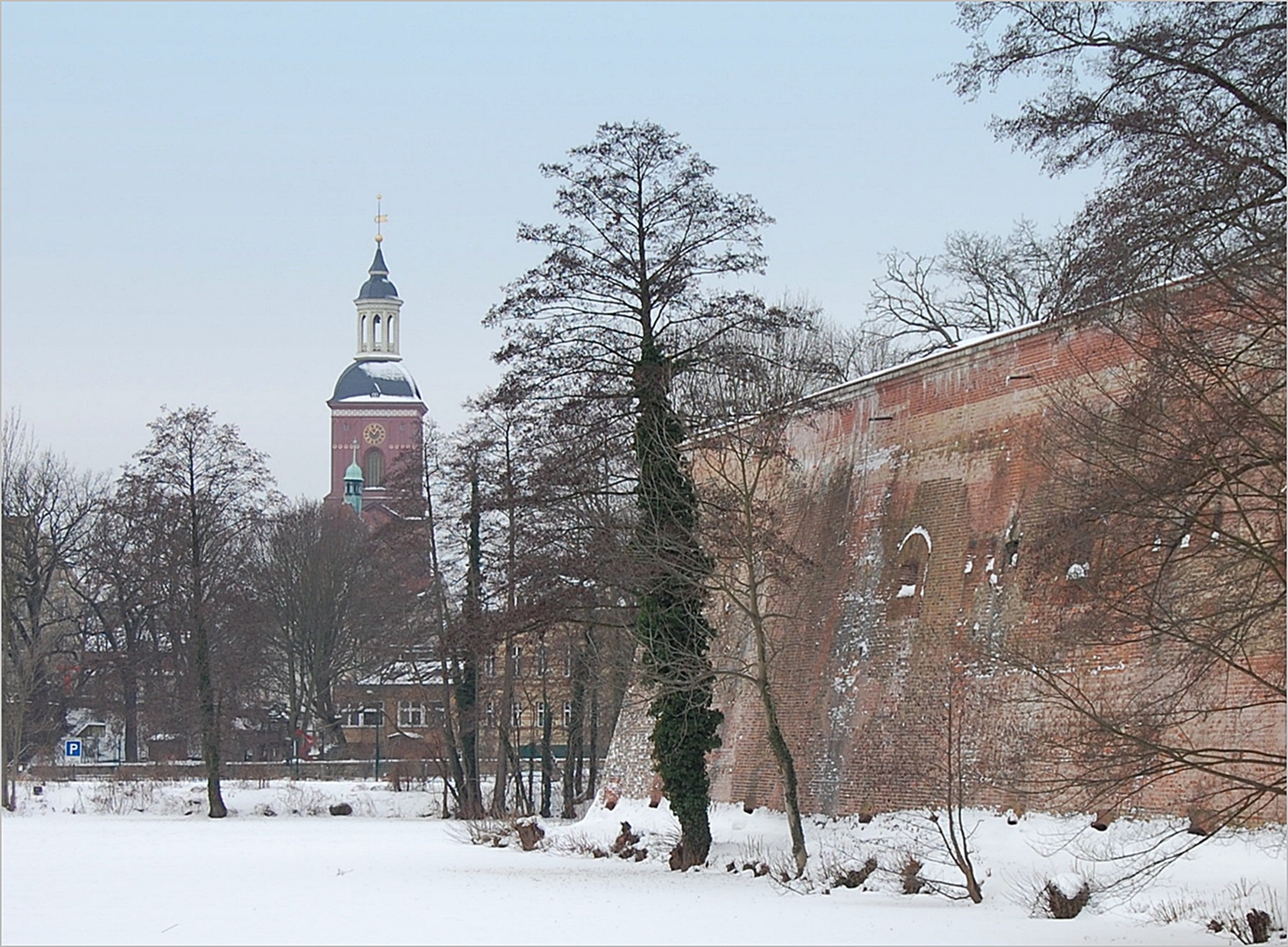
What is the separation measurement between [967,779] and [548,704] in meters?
23.3

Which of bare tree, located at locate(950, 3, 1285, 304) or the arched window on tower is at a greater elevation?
the arched window on tower

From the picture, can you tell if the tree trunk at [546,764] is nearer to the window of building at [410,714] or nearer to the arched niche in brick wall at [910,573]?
the window of building at [410,714]

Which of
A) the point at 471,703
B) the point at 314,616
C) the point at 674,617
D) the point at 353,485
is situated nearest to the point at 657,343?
the point at 674,617

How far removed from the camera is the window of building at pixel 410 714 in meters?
59.2

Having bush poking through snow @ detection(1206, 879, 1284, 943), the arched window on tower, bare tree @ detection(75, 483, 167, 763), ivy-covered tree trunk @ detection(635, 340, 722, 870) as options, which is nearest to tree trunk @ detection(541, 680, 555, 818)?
bare tree @ detection(75, 483, 167, 763)

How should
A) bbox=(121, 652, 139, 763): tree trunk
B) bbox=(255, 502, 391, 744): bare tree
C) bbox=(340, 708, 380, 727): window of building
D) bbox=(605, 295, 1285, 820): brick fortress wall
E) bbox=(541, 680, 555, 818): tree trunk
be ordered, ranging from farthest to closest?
bbox=(340, 708, 380, 727): window of building, bbox=(255, 502, 391, 744): bare tree, bbox=(121, 652, 139, 763): tree trunk, bbox=(541, 680, 555, 818): tree trunk, bbox=(605, 295, 1285, 820): brick fortress wall

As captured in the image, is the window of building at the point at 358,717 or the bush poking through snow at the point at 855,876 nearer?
the bush poking through snow at the point at 855,876

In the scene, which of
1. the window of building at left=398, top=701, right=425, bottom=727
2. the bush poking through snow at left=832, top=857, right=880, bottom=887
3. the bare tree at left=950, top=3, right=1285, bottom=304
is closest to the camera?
the bare tree at left=950, top=3, right=1285, bottom=304

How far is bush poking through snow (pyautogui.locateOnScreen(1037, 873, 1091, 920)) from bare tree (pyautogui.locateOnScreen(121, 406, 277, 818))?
1096 inches

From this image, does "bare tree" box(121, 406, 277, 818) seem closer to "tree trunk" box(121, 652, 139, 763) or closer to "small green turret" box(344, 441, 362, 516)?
"tree trunk" box(121, 652, 139, 763)

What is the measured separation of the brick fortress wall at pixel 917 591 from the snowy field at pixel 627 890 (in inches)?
29.7

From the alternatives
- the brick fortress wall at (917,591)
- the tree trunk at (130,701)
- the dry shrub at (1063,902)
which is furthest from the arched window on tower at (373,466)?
the dry shrub at (1063,902)

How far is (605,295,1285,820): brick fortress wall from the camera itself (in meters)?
19.9

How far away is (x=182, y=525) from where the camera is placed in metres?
41.9
